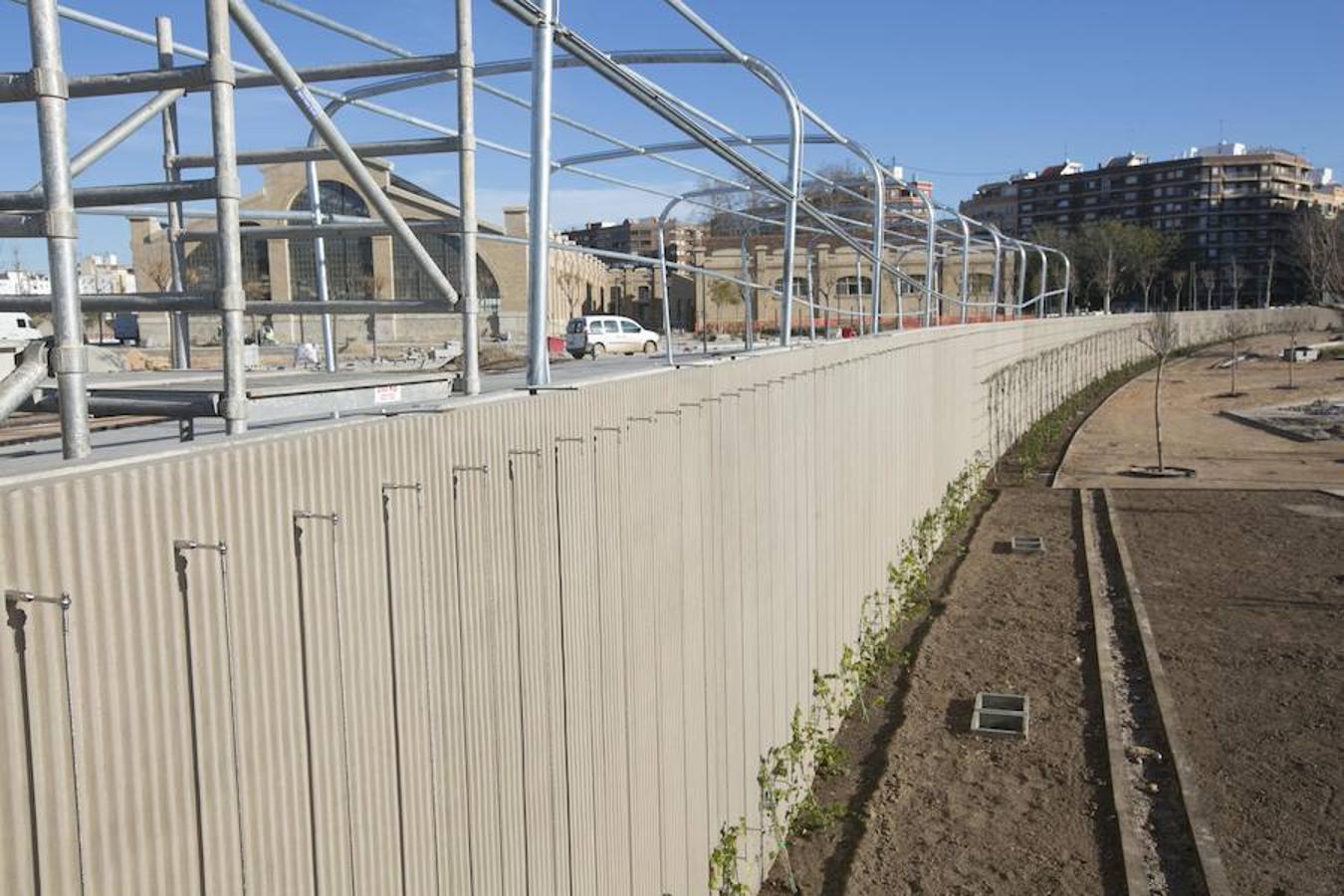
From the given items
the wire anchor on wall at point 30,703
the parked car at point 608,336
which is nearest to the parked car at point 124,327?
the parked car at point 608,336

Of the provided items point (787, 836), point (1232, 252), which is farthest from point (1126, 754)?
point (1232, 252)

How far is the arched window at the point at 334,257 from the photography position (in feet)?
29.8

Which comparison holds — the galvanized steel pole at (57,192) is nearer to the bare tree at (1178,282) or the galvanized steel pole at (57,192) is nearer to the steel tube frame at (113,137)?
the steel tube frame at (113,137)

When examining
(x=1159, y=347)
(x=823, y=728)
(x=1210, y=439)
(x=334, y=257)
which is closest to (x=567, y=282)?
(x=334, y=257)

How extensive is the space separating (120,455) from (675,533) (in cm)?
301

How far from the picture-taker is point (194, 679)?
221 cm

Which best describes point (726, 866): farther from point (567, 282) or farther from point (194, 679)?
point (567, 282)

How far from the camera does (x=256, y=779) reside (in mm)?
2402

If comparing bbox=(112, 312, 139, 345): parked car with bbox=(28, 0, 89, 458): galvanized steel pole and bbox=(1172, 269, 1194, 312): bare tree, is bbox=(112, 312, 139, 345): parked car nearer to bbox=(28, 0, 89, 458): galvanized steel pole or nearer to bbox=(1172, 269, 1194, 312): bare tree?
bbox=(28, 0, 89, 458): galvanized steel pole

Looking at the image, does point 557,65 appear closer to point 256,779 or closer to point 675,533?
point 675,533

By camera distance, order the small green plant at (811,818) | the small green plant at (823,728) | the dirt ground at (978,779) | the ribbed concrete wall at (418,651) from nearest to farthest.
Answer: the ribbed concrete wall at (418,651) < the small green plant at (823,728) < the dirt ground at (978,779) < the small green plant at (811,818)

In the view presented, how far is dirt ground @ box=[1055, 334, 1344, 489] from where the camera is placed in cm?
1906

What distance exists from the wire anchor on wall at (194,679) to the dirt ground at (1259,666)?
5.59 meters

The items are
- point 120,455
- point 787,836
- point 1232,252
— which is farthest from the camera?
point 1232,252
